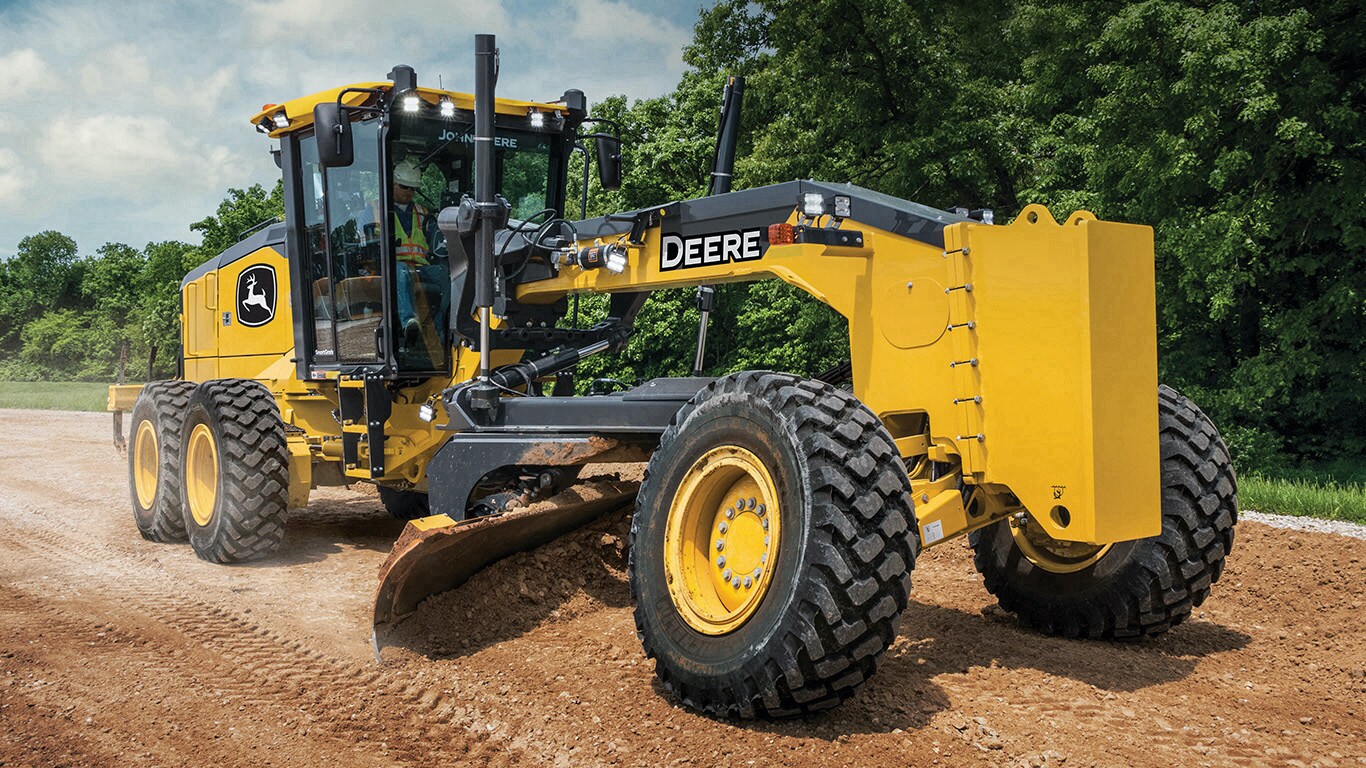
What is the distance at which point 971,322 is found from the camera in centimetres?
452

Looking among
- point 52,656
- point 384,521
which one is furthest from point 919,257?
point 384,521

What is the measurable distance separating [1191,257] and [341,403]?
35.1 feet

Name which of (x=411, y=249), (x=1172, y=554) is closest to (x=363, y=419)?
(x=411, y=249)

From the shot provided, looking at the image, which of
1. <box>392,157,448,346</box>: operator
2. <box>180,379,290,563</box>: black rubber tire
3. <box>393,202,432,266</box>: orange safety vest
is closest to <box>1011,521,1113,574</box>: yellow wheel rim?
<box>392,157,448,346</box>: operator

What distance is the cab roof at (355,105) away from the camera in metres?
7.55

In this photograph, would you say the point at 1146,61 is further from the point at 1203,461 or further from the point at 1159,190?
the point at 1203,461

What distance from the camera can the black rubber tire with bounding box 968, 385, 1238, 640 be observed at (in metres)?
5.00

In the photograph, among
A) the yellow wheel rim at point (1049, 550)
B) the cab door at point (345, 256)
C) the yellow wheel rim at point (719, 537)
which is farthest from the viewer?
the cab door at point (345, 256)

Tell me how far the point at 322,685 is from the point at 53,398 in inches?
1409

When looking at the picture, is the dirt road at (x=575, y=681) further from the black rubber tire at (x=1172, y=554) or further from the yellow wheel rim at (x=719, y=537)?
the yellow wheel rim at (x=719, y=537)

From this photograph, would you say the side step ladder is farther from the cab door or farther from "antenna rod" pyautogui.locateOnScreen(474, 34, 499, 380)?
"antenna rod" pyautogui.locateOnScreen(474, 34, 499, 380)

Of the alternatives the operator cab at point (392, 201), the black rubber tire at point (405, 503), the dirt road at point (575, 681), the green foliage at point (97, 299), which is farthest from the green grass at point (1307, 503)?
the green foliage at point (97, 299)

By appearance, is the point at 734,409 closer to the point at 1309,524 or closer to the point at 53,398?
the point at 1309,524

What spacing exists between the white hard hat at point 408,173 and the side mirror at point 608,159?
1.23 m
